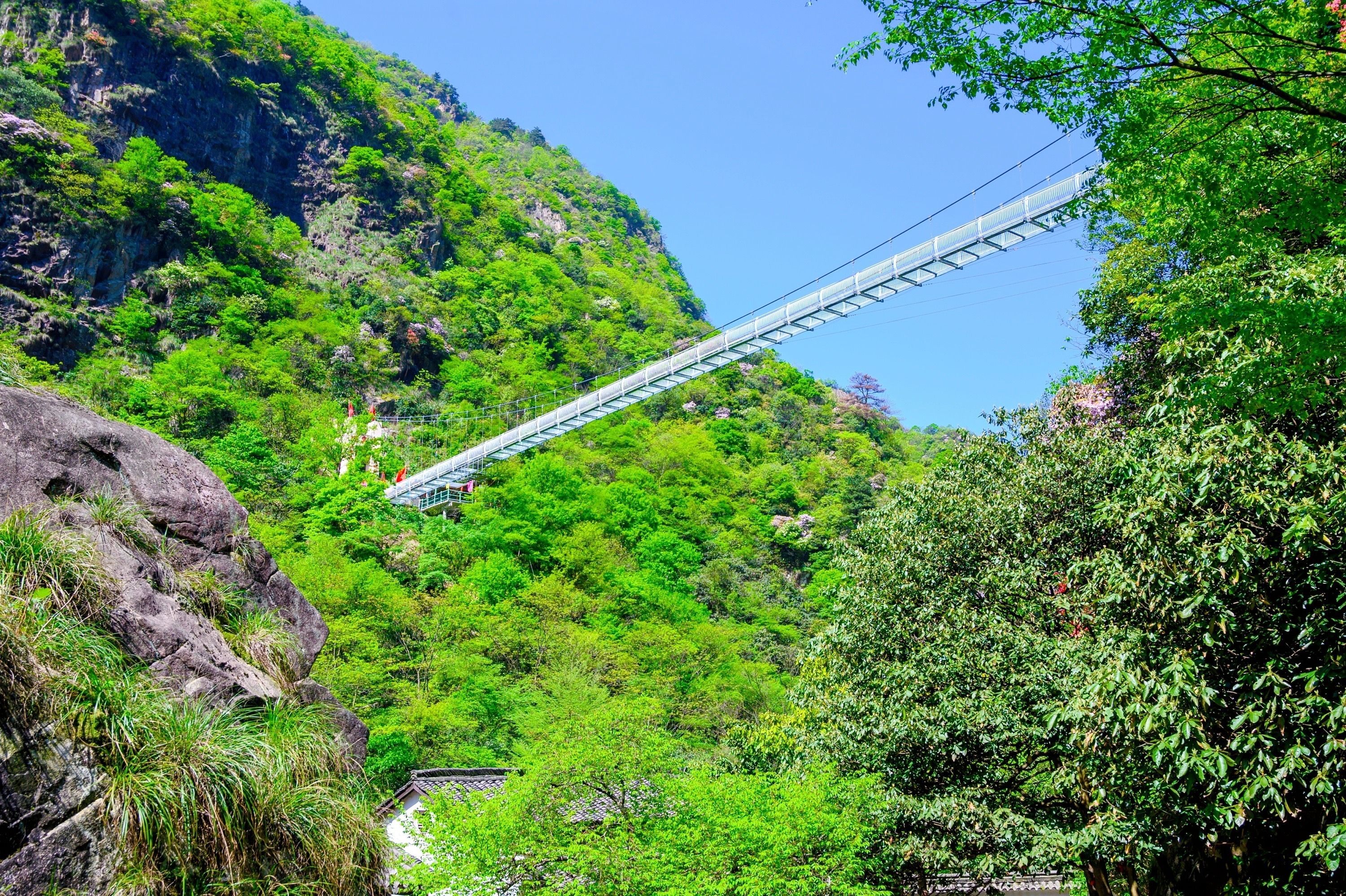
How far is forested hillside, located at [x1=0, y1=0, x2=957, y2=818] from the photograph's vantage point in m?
18.7

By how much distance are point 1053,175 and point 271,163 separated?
126ft

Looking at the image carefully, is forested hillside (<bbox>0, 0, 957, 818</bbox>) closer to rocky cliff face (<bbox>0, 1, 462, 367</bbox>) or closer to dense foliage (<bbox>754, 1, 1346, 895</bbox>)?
rocky cliff face (<bbox>0, 1, 462, 367</bbox>)

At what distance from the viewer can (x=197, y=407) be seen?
25391 mm

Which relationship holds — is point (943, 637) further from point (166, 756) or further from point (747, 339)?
point (747, 339)

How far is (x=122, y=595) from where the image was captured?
4641 millimetres

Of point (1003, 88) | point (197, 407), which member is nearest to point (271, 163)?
point (197, 407)

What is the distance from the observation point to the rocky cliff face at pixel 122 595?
11.5 ft

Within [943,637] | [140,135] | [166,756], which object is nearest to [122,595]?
[166,756]

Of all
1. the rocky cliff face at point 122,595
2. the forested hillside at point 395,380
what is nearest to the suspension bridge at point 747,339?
the forested hillside at point 395,380

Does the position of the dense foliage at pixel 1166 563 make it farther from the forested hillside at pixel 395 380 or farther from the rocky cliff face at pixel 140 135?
the rocky cliff face at pixel 140 135

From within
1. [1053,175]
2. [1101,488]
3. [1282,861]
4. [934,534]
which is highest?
[1053,175]

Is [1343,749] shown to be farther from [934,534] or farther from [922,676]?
[934,534]

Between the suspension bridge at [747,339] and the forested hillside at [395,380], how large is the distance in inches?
53.2

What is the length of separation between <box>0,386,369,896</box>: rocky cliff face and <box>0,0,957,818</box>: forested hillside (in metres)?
1.07
